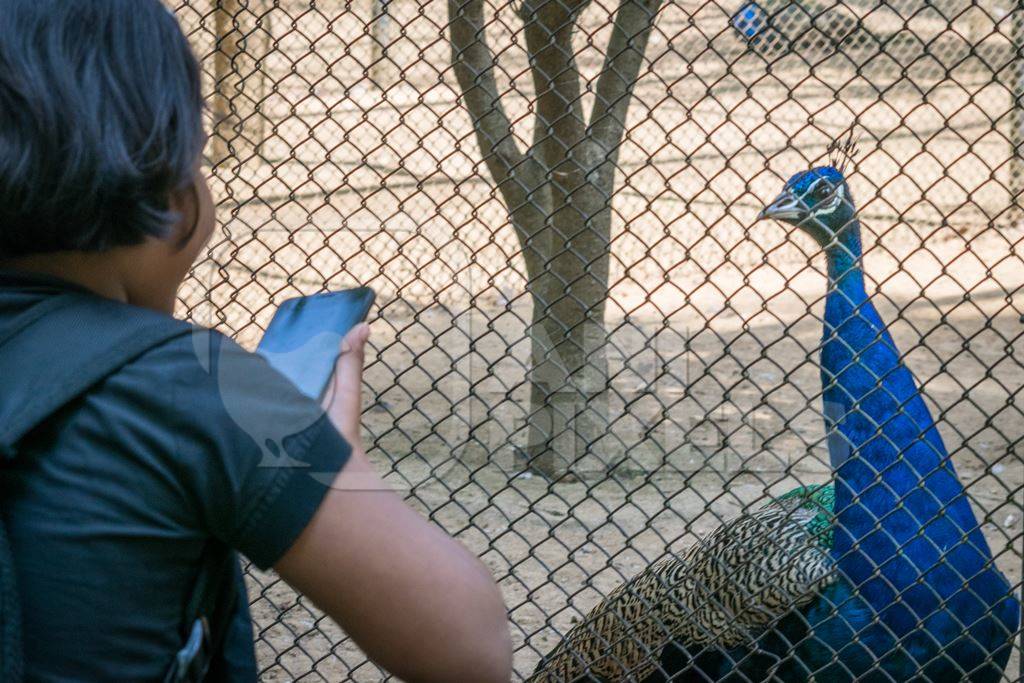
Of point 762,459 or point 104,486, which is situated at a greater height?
point 104,486

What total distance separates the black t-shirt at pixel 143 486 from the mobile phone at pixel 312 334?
97mm

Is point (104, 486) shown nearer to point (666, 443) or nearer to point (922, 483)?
point (922, 483)

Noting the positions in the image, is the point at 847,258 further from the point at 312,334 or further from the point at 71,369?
the point at 71,369

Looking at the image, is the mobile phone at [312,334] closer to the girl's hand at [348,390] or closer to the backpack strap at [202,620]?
the girl's hand at [348,390]

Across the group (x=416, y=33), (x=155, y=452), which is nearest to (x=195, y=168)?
(x=155, y=452)

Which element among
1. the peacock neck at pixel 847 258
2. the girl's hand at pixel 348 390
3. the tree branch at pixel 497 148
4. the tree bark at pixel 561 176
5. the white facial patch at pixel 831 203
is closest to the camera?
the girl's hand at pixel 348 390

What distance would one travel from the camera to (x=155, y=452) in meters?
1.00

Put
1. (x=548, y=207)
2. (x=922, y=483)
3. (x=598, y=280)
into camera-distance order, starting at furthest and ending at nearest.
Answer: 1. (x=548, y=207)
2. (x=598, y=280)
3. (x=922, y=483)

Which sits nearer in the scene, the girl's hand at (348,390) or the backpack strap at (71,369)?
the backpack strap at (71,369)

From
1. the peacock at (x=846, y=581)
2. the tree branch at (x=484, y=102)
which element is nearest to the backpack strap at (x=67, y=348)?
the peacock at (x=846, y=581)

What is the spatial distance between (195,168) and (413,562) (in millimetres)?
420

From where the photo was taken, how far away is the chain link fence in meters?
2.89

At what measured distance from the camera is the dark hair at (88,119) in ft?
3.27

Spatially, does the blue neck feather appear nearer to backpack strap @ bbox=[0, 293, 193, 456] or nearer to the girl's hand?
the girl's hand
